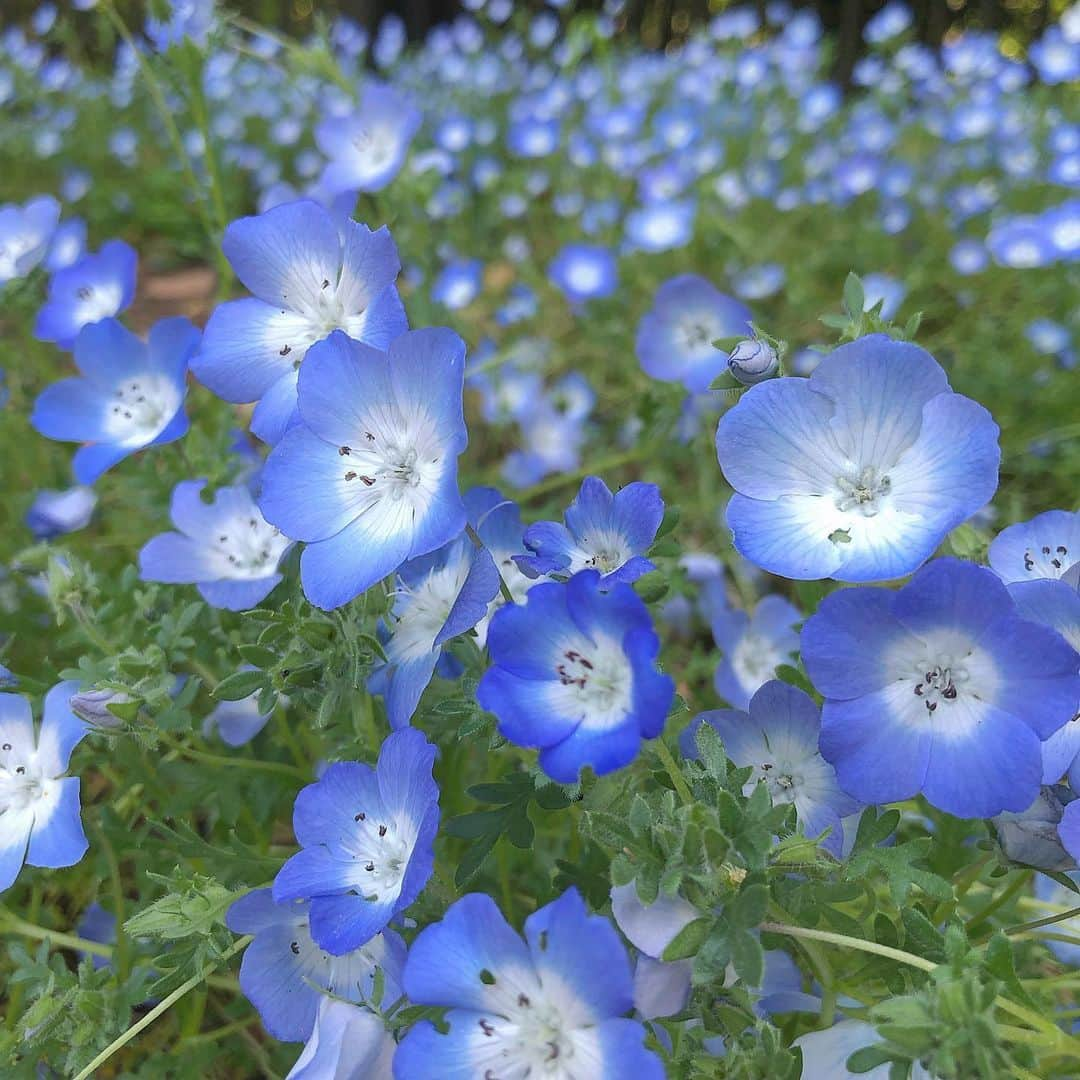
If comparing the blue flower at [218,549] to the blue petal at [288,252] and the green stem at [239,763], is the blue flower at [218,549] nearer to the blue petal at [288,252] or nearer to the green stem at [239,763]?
the green stem at [239,763]

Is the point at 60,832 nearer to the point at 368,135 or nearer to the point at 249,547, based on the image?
the point at 249,547

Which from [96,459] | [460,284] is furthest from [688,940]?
[460,284]

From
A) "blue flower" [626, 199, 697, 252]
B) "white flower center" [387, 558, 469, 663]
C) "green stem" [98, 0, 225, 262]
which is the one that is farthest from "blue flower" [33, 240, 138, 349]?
"blue flower" [626, 199, 697, 252]

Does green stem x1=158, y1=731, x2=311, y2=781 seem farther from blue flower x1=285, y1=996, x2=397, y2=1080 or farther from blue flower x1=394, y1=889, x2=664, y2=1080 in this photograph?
blue flower x1=394, y1=889, x2=664, y2=1080

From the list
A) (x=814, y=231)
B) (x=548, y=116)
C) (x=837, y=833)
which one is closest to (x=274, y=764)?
(x=837, y=833)

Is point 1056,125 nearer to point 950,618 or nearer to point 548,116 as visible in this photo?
point 548,116

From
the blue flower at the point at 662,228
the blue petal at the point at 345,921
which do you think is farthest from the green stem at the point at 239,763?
the blue flower at the point at 662,228
